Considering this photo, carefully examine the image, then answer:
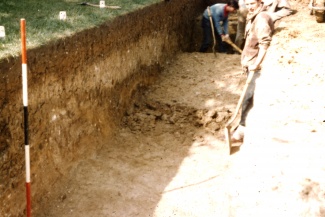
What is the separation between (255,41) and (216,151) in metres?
1.70

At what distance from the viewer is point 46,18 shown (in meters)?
5.55

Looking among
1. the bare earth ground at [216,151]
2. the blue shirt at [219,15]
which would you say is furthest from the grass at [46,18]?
the blue shirt at [219,15]

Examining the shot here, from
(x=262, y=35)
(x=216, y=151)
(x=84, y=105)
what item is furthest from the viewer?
(x=216, y=151)

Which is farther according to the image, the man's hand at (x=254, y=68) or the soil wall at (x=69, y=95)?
the man's hand at (x=254, y=68)

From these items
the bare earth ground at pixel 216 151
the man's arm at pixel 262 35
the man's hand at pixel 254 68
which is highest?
the man's arm at pixel 262 35

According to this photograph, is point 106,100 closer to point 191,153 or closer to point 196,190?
point 191,153

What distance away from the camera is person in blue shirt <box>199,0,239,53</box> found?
859 cm

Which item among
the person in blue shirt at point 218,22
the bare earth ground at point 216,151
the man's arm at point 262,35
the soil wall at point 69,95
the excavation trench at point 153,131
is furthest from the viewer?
the person in blue shirt at point 218,22

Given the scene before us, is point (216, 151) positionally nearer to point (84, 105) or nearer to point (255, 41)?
point (255, 41)

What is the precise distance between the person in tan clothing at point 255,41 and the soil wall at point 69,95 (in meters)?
1.92

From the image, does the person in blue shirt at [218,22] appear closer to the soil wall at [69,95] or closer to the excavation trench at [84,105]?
the excavation trench at [84,105]

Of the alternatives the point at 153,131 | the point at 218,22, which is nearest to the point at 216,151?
the point at 153,131

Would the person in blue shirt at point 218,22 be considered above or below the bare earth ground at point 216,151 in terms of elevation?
above

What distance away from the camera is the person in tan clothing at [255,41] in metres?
4.76
